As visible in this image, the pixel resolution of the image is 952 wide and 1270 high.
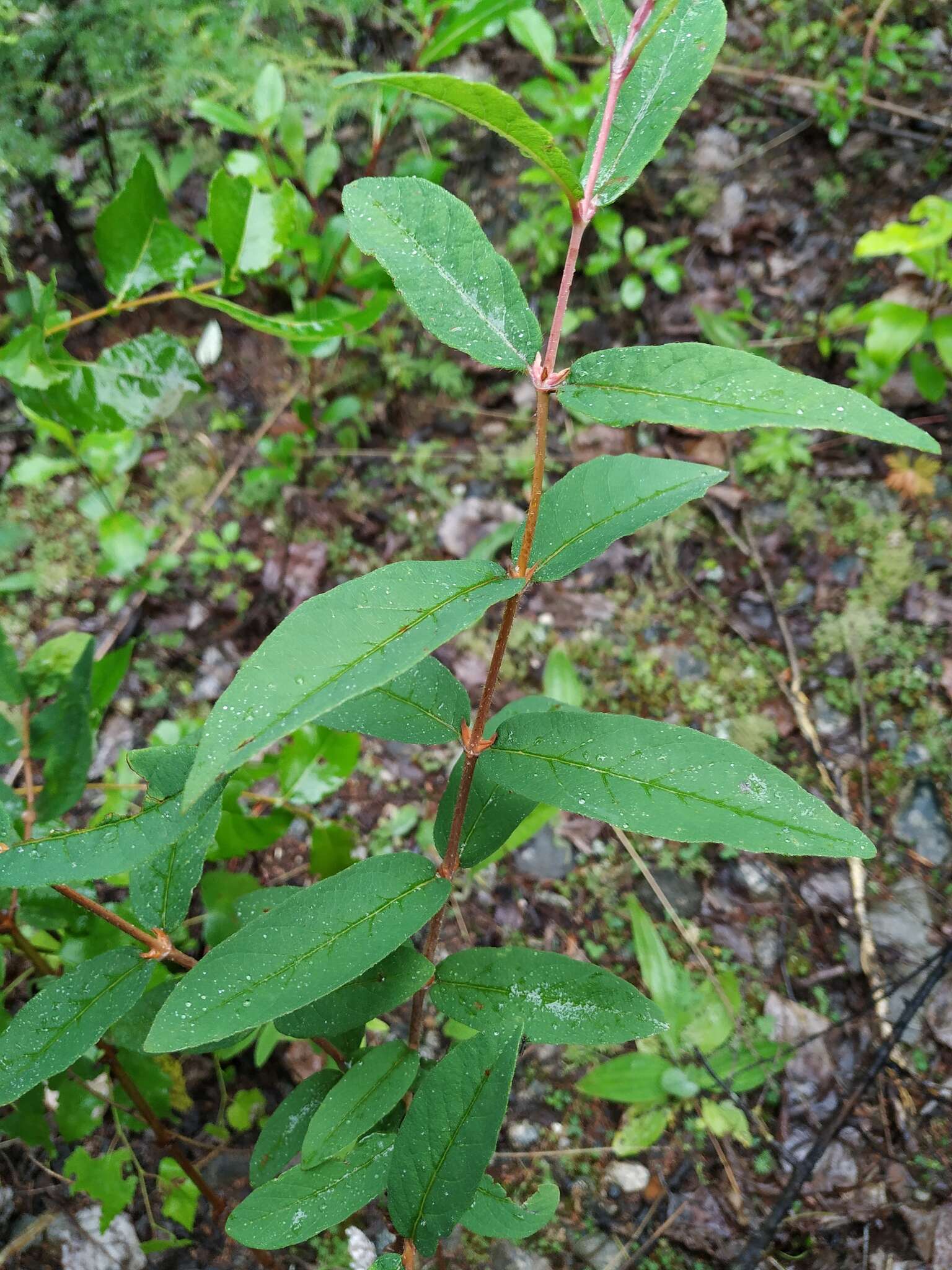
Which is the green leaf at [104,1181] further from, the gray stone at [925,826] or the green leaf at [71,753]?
the gray stone at [925,826]

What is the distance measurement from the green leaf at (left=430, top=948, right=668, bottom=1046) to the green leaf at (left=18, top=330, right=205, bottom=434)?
125cm

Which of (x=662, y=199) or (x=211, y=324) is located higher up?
(x=662, y=199)

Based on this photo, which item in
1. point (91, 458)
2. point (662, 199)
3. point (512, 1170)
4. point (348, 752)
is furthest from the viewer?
point (662, 199)

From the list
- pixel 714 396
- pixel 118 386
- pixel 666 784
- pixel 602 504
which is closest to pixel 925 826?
pixel 666 784

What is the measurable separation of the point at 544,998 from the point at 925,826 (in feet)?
5.81

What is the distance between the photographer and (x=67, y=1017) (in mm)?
986

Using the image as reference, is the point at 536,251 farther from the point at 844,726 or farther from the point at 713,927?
the point at 713,927

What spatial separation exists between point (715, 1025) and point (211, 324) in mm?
2724

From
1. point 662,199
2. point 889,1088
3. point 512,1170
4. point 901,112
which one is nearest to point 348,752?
point 512,1170

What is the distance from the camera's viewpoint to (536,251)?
9.82 feet

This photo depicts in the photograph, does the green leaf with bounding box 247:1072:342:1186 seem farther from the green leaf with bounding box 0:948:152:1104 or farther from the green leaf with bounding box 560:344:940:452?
the green leaf with bounding box 560:344:940:452

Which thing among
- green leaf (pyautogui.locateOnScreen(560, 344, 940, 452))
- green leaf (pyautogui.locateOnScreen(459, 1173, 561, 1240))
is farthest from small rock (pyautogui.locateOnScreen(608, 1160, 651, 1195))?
green leaf (pyautogui.locateOnScreen(560, 344, 940, 452))

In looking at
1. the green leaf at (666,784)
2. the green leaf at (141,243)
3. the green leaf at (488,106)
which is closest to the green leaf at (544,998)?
the green leaf at (666,784)

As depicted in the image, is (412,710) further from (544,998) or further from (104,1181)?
(104,1181)
